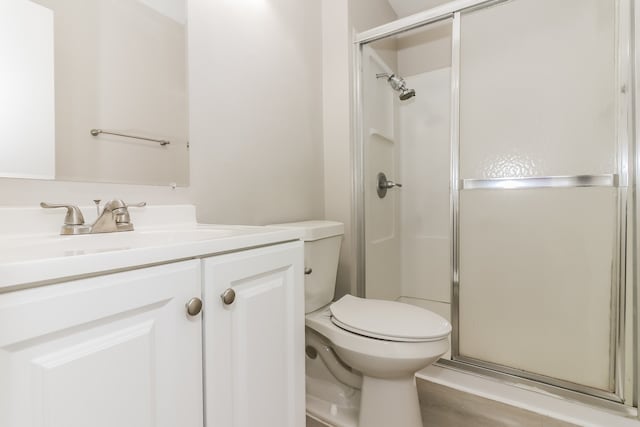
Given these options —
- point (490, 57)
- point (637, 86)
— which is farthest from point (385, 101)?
point (637, 86)

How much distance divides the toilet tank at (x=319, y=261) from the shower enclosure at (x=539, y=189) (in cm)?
45

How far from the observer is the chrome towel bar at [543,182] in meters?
1.34

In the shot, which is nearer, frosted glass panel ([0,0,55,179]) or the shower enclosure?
frosted glass panel ([0,0,55,179])

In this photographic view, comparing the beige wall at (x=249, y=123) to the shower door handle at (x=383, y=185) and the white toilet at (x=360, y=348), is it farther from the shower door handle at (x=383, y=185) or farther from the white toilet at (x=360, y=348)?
the shower door handle at (x=383, y=185)

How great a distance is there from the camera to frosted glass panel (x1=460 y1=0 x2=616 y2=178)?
137 centimetres

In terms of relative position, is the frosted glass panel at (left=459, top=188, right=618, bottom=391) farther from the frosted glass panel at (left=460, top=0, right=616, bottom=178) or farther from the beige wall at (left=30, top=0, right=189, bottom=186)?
the beige wall at (left=30, top=0, right=189, bottom=186)

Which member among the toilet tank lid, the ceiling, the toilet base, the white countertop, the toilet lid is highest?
the ceiling

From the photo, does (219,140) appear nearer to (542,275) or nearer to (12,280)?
(12,280)

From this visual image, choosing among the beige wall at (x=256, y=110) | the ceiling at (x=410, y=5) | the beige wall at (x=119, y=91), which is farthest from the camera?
the ceiling at (x=410, y=5)

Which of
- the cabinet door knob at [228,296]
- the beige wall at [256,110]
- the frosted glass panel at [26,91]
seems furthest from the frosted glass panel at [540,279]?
the frosted glass panel at [26,91]

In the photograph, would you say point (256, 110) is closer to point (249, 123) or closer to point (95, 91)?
point (249, 123)

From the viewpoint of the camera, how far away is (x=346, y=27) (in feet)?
5.83

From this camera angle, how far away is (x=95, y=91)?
0.87 metres

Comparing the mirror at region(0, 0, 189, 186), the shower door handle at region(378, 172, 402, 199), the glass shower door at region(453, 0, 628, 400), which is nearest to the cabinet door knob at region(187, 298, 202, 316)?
the mirror at region(0, 0, 189, 186)
